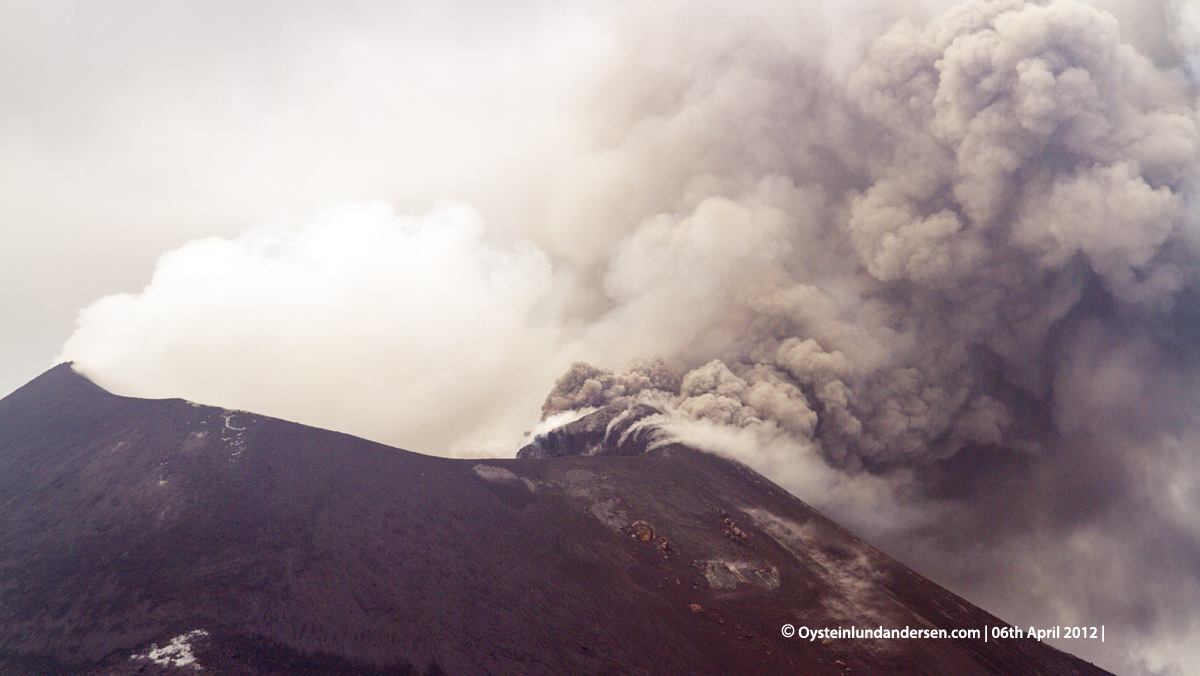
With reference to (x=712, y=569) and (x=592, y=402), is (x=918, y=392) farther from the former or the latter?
(x=712, y=569)

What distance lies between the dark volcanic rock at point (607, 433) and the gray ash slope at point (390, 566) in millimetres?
5570

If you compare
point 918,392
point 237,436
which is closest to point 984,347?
point 918,392

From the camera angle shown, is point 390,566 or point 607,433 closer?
point 390,566

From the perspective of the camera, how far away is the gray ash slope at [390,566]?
51.3 feet

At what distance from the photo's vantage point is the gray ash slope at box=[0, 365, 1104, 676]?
1562 centimetres

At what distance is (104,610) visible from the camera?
15.4m

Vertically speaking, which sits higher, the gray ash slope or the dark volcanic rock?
the dark volcanic rock

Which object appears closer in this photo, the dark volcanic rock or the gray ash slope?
the gray ash slope

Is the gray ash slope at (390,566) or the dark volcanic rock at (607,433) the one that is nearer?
the gray ash slope at (390,566)

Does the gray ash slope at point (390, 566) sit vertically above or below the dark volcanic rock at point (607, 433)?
below

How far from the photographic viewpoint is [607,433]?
33688 mm

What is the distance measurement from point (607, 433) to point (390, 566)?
16.3 m

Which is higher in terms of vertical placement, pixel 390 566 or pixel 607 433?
pixel 607 433

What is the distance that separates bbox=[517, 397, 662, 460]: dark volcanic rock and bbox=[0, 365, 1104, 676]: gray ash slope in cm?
557
